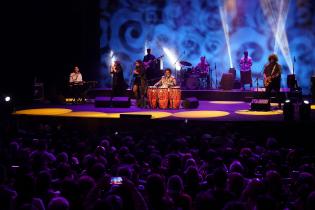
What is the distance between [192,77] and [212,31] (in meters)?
2.45

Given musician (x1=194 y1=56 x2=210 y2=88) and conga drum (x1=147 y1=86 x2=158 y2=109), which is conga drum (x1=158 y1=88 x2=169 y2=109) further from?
musician (x1=194 y1=56 x2=210 y2=88)

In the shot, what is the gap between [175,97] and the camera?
1290cm

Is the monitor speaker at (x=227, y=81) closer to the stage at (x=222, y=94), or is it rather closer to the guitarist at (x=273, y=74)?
the stage at (x=222, y=94)

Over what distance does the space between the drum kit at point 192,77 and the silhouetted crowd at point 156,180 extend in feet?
27.0

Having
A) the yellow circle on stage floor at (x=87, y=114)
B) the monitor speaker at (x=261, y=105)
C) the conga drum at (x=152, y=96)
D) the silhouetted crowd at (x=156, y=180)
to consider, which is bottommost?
the silhouetted crowd at (x=156, y=180)

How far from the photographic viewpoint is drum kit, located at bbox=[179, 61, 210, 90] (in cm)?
1634

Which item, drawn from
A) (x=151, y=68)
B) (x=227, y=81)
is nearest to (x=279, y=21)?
(x=227, y=81)

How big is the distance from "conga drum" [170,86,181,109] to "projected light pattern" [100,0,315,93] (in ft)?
16.9

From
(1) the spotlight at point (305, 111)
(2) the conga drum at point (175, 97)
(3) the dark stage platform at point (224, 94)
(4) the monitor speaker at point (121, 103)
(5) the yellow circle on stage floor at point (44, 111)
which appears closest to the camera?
(1) the spotlight at point (305, 111)

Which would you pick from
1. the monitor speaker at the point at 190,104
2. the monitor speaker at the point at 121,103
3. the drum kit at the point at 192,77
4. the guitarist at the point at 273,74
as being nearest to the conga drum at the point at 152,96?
the monitor speaker at the point at 121,103

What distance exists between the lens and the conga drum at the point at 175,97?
42.0 feet

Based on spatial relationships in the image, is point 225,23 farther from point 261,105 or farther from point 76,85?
point 76,85

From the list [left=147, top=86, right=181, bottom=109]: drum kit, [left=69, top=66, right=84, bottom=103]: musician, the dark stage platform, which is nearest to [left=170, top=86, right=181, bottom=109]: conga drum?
[left=147, top=86, right=181, bottom=109]: drum kit

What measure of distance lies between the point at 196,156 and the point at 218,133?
119 inches
